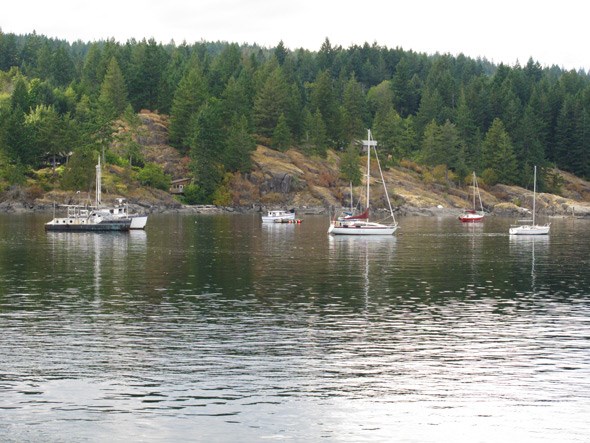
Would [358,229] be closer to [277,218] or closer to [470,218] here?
[277,218]

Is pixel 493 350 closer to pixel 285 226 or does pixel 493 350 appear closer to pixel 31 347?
pixel 31 347

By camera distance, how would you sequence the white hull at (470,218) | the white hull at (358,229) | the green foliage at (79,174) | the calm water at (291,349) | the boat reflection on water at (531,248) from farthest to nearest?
the green foliage at (79,174), the white hull at (470,218), the white hull at (358,229), the boat reflection on water at (531,248), the calm water at (291,349)

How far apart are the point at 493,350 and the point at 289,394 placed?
14.0 m

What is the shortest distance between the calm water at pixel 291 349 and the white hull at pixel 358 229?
41000 millimetres

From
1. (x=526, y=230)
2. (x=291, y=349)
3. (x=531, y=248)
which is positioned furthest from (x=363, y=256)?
(x=291, y=349)

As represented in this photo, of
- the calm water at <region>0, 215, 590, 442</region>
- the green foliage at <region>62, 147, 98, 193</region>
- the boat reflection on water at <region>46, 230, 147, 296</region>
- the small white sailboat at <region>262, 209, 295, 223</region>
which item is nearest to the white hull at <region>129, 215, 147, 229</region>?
the boat reflection on water at <region>46, 230, 147, 296</region>

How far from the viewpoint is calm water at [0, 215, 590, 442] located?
3306 centimetres

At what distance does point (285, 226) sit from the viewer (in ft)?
529

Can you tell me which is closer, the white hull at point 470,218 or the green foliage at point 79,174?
the white hull at point 470,218

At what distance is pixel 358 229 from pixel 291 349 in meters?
90.9

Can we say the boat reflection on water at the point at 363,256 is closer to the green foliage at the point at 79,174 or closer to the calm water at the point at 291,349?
the calm water at the point at 291,349

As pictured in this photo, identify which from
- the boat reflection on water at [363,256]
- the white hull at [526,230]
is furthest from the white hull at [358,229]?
the white hull at [526,230]

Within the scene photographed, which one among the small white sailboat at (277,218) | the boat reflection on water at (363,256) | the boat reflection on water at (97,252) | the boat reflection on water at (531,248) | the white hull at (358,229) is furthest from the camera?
the small white sailboat at (277,218)

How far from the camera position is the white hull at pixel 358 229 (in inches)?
5315
